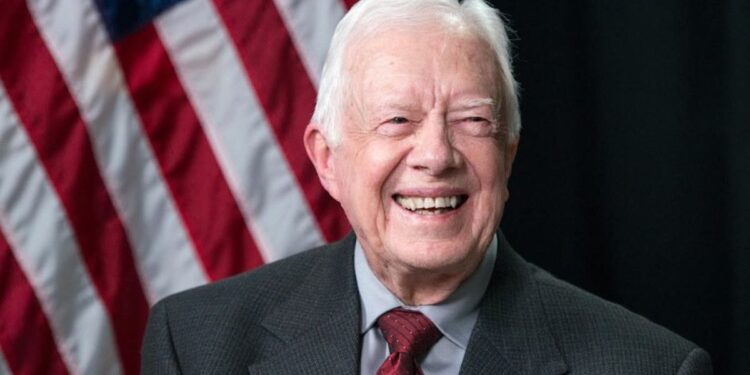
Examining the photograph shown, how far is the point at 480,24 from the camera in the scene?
246 cm

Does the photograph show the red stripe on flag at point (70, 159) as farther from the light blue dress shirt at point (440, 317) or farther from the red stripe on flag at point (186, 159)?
the light blue dress shirt at point (440, 317)

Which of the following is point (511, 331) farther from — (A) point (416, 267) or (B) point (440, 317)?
(A) point (416, 267)

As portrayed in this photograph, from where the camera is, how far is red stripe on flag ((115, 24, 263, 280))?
320 centimetres

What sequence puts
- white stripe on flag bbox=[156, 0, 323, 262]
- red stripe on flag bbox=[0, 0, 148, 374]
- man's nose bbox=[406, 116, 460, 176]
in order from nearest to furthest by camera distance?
A: man's nose bbox=[406, 116, 460, 176]
red stripe on flag bbox=[0, 0, 148, 374]
white stripe on flag bbox=[156, 0, 323, 262]

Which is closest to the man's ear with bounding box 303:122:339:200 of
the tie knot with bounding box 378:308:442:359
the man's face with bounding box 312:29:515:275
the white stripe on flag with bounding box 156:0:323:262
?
the man's face with bounding box 312:29:515:275

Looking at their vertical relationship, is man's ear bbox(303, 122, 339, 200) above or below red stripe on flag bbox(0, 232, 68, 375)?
above

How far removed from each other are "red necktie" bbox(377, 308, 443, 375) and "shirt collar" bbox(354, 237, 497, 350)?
0.05 ft

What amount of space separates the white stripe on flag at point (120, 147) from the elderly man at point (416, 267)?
0.50 metres

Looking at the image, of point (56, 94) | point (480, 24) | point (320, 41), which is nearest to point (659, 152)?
point (320, 41)

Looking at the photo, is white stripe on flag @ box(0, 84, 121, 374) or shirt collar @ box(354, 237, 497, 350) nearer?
shirt collar @ box(354, 237, 497, 350)

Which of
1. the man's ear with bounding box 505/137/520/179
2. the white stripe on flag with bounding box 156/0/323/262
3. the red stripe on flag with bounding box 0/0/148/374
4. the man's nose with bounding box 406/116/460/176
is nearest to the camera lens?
the man's nose with bounding box 406/116/460/176

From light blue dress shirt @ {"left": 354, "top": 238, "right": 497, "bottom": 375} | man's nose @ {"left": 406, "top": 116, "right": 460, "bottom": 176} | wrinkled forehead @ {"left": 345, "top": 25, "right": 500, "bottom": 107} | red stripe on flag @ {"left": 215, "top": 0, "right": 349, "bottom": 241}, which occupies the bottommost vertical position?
light blue dress shirt @ {"left": 354, "top": 238, "right": 497, "bottom": 375}

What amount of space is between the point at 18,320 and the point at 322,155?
94cm

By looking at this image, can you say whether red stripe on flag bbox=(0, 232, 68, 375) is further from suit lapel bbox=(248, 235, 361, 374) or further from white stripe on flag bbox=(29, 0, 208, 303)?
suit lapel bbox=(248, 235, 361, 374)
